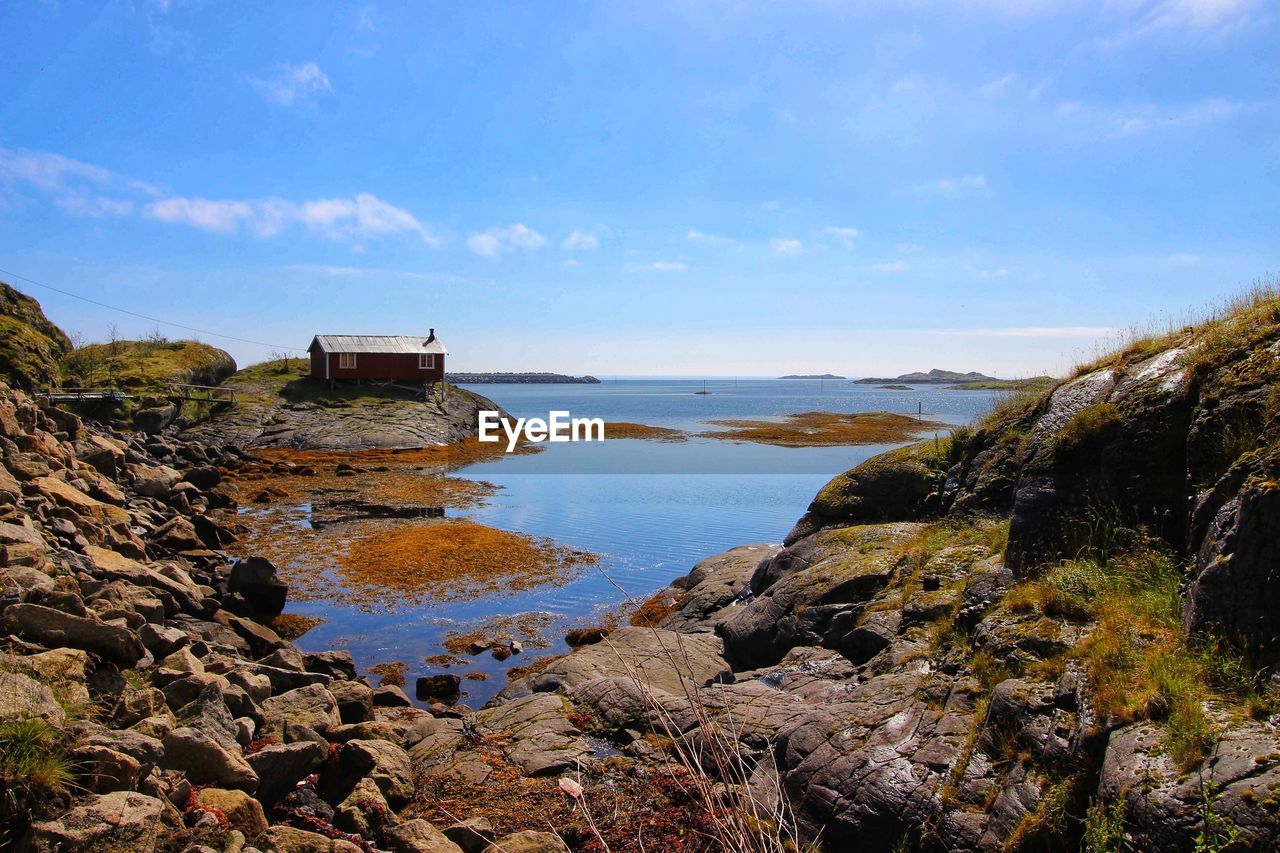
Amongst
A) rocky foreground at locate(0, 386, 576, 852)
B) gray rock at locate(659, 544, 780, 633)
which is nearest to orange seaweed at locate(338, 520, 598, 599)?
gray rock at locate(659, 544, 780, 633)

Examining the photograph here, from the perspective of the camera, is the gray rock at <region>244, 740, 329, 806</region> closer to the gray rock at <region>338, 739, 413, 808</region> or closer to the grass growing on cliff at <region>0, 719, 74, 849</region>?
the gray rock at <region>338, 739, 413, 808</region>

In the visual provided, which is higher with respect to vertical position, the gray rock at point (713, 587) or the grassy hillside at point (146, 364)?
the grassy hillside at point (146, 364)

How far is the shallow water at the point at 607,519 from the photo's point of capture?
16719 mm

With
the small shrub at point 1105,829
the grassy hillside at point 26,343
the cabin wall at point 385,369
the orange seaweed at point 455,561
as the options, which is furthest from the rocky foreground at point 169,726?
A: the cabin wall at point 385,369

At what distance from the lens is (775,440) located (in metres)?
66.9

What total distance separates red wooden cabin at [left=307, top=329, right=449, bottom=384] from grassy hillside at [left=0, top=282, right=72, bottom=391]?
820 inches

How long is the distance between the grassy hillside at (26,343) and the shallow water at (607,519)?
20317 millimetres

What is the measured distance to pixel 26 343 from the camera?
3634cm

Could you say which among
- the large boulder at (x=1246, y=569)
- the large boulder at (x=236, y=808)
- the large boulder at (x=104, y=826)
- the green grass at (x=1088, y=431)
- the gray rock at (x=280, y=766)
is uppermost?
the green grass at (x=1088, y=431)

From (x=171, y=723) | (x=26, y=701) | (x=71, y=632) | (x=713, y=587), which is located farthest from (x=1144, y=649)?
(x=713, y=587)

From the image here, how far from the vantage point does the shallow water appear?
658 inches

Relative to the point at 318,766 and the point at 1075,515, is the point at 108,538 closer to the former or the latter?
the point at 318,766

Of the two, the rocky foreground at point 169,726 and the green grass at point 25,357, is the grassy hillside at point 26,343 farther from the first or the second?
the rocky foreground at point 169,726

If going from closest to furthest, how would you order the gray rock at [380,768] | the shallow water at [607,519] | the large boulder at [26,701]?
the large boulder at [26,701] < the gray rock at [380,768] < the shallow water at [607,519]
